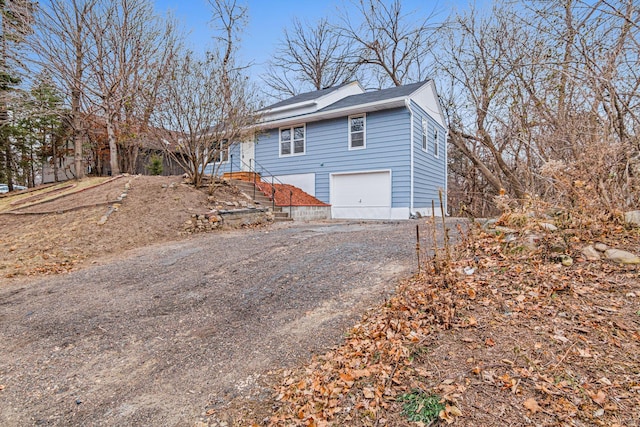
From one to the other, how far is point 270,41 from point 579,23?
21015mm

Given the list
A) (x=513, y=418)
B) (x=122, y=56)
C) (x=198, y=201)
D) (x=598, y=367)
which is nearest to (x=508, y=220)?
(x=598, y=367)

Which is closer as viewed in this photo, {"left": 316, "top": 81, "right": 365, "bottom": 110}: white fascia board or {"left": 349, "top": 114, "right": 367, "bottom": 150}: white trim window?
{"left": 349, "top": 114, "right": 367, "bottom": 150}: white trim window

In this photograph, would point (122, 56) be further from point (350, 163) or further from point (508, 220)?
point (508, 220)

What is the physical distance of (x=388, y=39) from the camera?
18.6 m

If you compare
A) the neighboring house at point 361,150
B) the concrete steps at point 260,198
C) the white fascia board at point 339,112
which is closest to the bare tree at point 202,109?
the white fascia board at point 339,112

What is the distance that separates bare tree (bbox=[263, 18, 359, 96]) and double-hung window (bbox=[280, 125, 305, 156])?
10969mm

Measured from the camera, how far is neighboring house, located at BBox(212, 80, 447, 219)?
11.4 meters

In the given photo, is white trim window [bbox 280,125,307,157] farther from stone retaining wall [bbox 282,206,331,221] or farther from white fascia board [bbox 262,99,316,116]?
stone retaining wall [bbox 282,206,331,221]

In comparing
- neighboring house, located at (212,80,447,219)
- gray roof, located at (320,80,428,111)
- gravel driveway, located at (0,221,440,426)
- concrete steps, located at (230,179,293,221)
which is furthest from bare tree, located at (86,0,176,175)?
gravel driveway, located at (0,221,440,426)

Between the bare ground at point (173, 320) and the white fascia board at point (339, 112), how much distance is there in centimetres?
627

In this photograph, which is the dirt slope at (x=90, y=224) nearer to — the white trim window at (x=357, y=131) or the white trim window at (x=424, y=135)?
the white trim window at (x=357, y=131)

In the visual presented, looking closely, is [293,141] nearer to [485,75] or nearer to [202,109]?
[202,109]

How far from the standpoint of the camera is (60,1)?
35.0 ft

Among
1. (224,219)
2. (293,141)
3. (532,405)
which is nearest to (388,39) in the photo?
(293,141)
